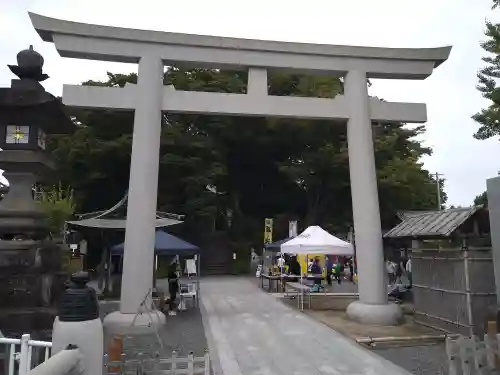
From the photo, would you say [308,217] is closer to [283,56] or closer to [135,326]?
[283,56]

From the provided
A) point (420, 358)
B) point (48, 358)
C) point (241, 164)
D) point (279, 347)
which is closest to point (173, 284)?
point (279, 347)

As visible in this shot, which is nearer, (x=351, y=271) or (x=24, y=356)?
(x=24, y=356)

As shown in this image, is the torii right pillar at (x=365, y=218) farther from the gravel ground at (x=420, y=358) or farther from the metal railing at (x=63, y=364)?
the metal railing at (x=63, y=364)

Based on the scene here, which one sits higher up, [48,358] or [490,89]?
[490,89]

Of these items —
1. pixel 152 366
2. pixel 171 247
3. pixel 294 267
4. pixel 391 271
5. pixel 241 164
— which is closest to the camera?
pixel 152 366

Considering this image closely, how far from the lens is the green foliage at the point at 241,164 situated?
26891 millimetres

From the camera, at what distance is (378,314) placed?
1016 centimetres

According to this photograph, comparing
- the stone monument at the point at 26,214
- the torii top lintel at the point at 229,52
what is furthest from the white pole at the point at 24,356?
the torii top lintel at the point at 229,52

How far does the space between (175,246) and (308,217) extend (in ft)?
58.1

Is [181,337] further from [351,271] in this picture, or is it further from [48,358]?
[351,271]

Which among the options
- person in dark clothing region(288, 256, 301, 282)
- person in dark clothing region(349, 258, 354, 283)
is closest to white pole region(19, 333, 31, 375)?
person in dark clothing region(288, 256, 301, 282)

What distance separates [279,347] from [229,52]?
6.98 m

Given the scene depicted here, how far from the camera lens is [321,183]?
96.3 feet

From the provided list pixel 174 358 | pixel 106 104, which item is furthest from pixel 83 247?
pixel 174 358
